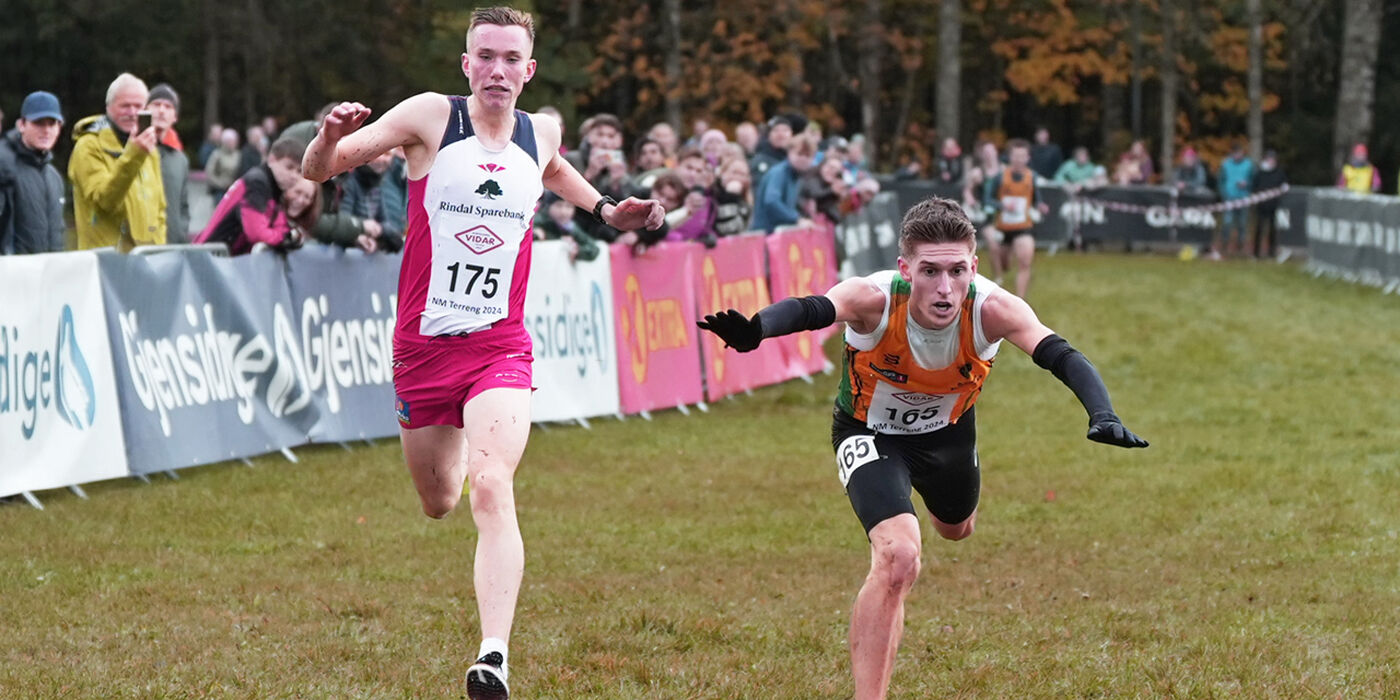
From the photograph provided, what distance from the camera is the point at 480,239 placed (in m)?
6.38

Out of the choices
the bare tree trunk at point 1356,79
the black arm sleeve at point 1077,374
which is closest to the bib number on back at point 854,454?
the black arm sleeve at point 1077,374

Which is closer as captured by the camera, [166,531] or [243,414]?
[166,531]

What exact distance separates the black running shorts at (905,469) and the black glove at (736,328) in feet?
2.72

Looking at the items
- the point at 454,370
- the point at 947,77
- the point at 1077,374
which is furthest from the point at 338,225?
the point at 947,77

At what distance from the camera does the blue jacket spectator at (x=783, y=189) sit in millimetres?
17422

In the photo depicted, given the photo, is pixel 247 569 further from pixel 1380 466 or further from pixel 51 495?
pixel 1380 466

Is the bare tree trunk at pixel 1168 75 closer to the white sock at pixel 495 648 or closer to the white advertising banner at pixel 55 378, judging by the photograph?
the white advertising banner at pixel 55 378

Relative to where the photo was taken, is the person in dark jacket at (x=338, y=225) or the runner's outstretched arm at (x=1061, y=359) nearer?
the runner's outstretched arm at (x=1061, y=359)

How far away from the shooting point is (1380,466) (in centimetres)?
1188

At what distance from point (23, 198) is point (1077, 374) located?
23.6 ft

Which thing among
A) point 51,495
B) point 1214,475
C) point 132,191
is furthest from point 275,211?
point 1214,475

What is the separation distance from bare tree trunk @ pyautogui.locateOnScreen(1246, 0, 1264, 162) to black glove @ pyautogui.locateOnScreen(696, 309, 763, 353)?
37280 millimetres

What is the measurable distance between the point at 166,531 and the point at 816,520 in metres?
3.36

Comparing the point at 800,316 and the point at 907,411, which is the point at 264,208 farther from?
the point at 800,316
